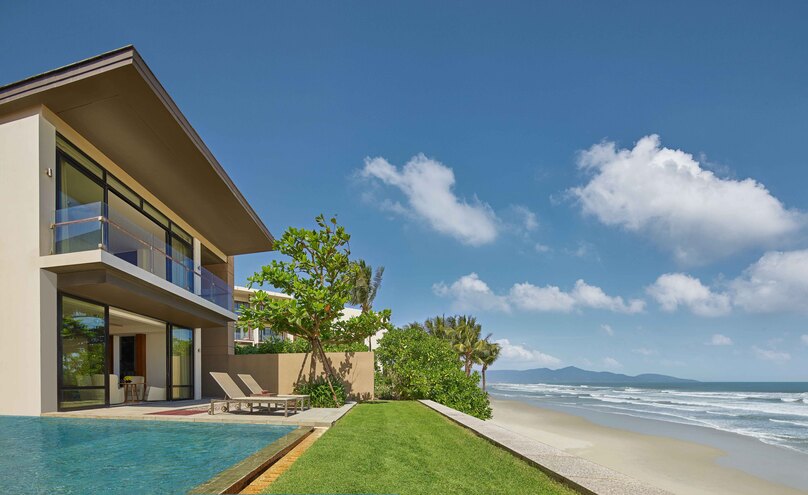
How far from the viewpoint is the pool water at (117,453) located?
4645 millimetres

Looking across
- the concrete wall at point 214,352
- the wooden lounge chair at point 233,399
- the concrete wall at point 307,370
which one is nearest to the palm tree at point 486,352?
the concrete wall at point 214,352

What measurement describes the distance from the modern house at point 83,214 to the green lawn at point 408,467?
5.82 m

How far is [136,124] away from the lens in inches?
436

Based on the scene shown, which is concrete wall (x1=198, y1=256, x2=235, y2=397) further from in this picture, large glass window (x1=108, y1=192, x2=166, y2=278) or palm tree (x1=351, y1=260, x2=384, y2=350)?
palm tree (x1=351, y1=260, x2=384, y2=350)

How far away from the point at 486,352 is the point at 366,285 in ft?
54.4

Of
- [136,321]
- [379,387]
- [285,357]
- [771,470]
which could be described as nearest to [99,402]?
[136,321]

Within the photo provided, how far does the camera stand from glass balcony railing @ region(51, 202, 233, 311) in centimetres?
1021

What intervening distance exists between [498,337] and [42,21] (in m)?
46.0

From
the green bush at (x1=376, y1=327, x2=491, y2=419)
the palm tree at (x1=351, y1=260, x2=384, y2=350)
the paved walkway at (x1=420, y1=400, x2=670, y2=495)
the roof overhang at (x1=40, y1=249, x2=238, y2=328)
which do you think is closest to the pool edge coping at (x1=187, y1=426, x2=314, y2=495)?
the paved walkway at (x1=420, y1=400, x2=670, y2=495)

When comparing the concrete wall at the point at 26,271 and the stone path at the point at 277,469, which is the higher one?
the concrete wall at the point at 26,271

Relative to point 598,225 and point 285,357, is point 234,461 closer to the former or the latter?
point 285,357

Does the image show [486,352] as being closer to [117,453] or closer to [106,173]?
[106,173]

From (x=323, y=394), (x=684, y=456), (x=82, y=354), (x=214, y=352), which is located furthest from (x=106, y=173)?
(x=684, y=456)

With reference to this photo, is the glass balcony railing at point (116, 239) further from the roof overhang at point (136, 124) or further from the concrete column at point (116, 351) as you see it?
the concrete column at point (116, 351)
